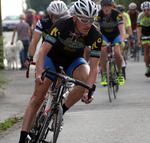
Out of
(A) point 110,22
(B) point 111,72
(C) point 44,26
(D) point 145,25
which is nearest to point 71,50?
(C) point 44,26

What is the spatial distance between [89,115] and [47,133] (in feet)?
12.0

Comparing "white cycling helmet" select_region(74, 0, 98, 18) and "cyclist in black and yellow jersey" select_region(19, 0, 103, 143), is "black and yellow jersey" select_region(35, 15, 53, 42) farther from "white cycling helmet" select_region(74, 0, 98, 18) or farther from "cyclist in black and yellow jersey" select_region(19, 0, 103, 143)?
"white cycling helmet" select_region(74, 0, 98, 18)

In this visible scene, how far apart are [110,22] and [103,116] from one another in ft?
11.3

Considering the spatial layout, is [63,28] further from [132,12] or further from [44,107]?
[132,12]

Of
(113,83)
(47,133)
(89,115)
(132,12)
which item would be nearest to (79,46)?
(47,133)

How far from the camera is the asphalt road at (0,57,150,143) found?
23.5ft

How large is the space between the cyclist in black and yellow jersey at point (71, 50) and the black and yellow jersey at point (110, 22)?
5100 mm

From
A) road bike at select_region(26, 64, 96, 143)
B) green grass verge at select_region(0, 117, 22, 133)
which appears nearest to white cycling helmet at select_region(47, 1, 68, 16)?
green grass verge at select_region(0, 117, 22, 133)

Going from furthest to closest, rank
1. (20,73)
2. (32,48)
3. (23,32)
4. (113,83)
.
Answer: (23,32) → (20,73) → (113,83) → (32,48)

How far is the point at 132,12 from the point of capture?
22.5 m

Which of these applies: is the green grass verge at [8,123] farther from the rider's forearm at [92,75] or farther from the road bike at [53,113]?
the rider's forearm at [92,75]

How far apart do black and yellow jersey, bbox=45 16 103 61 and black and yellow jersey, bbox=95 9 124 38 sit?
17.1 ft

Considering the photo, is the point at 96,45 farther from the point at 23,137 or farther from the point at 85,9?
the point at 23,137

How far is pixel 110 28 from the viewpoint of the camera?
1177cm
